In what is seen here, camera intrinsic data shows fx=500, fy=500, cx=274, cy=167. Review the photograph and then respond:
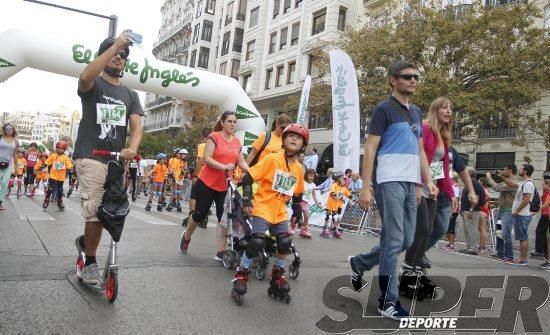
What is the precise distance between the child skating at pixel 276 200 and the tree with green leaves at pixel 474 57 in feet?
50.5

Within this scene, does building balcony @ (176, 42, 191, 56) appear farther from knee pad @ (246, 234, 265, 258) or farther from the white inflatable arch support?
knee pad @ (246, 234, 265, 258)

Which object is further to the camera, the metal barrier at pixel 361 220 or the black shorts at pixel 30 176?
the black shorts at pixel 30 176

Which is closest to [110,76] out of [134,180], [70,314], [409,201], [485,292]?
[70,314]

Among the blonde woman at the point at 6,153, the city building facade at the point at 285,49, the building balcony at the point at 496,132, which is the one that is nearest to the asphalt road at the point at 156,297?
the blonde woman at the point at 6,153

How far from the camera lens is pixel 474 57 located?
63.6 feet

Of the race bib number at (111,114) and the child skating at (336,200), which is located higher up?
the race bib number at (111,114)

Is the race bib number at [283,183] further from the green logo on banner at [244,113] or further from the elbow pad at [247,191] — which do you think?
the green logo on banner at [244,113]

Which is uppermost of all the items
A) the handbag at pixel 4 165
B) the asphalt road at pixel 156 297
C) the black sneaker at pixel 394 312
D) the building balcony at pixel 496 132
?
the building balcony at pixel 496 132

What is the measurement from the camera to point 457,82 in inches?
778

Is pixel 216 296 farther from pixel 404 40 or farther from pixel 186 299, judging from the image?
pixel 404 40

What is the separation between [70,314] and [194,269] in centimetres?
197

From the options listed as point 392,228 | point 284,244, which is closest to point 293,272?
point 284,244

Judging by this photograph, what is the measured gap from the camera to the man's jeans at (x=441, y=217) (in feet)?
16.9

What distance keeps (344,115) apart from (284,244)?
9.46 metres
